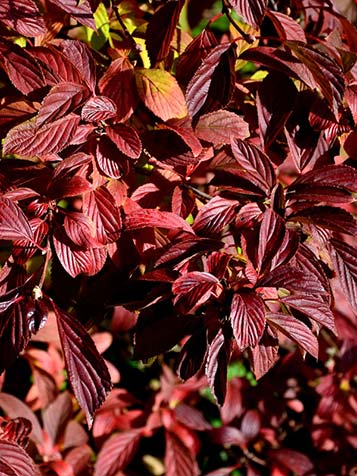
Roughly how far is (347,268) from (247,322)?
0.92 feet

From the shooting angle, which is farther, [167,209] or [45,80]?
[167,209]

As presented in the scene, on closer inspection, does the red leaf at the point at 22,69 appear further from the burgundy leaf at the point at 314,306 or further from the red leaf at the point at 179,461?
the red leaf at the point at 179,461

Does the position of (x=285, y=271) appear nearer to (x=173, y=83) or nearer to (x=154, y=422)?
(x=173, y=83)

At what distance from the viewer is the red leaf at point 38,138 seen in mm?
1123

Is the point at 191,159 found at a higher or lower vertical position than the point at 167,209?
higher

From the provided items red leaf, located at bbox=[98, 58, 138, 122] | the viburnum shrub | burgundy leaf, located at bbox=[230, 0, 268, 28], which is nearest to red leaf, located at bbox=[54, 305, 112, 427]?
the viburnum shrub

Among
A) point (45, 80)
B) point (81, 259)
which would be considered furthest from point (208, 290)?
point (45, 80)

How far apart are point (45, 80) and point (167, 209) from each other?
0.39 m

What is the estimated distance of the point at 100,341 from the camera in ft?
6.55

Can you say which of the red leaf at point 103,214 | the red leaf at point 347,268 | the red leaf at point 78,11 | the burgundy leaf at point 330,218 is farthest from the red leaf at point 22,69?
the red leaf at point 347,268

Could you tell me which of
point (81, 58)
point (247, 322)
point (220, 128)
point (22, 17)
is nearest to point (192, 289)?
point (247, 322)

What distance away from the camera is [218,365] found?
1.16 m

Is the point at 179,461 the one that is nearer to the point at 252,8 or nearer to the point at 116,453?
the point at 116,453

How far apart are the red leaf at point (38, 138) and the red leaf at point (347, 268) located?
21.0 inches
